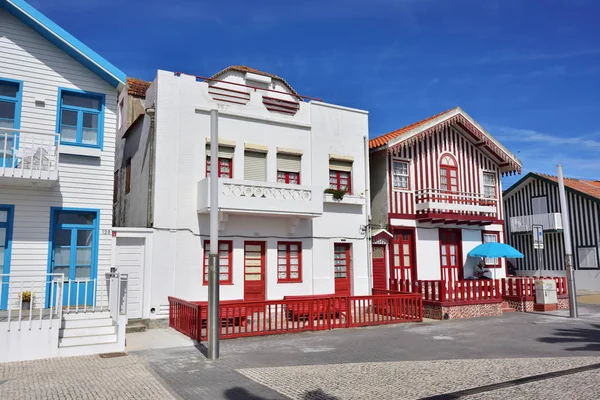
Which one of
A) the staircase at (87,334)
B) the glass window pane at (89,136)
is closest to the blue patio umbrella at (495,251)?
the staircase at (87,334)

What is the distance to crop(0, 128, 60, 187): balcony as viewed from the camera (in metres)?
11.0

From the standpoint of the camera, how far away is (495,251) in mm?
19766

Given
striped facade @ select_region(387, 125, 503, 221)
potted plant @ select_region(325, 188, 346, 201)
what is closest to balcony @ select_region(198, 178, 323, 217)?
potted plant @ select_region(325, 188, 346, 201)

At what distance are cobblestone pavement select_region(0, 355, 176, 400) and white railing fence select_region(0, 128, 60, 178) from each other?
437 cm

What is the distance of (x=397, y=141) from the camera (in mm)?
18750

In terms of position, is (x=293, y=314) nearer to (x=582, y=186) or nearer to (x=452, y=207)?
(x=452, y=207)

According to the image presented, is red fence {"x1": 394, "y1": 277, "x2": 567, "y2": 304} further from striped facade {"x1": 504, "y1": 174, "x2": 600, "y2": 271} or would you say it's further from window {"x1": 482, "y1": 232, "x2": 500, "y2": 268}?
striped facade {"x1": 504, "y1": 174, "x2": 600, "y2": 271}

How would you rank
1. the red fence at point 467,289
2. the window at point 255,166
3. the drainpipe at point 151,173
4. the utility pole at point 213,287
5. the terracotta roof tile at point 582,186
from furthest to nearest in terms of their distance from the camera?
1. the terracotta roof tile at point 582,186
2. the window at point 255,166
3. the red fence at point 467,289
4. the drainpipe at point 151,173
5. the utility pole at point 213,287

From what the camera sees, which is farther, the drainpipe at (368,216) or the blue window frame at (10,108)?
the drainpipe at (368,216)

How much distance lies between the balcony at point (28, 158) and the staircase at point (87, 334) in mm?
3331

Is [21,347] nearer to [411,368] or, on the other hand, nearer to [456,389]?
[411,368]

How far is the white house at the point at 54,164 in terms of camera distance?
455 inches

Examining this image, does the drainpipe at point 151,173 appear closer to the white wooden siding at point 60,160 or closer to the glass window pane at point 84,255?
the white wooden siding at point 60,160

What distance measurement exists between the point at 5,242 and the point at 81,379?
5.45m
